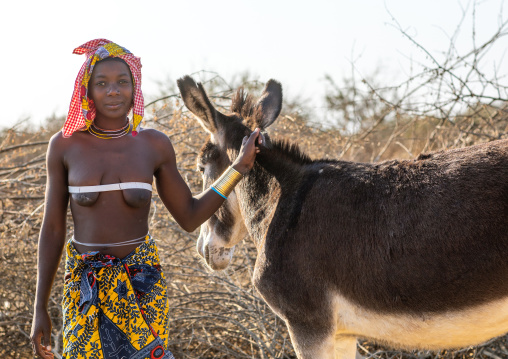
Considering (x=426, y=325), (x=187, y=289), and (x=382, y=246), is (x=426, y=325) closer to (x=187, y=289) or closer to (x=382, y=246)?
(x=382, y=246)

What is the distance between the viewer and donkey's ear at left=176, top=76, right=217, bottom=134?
3.33 meters

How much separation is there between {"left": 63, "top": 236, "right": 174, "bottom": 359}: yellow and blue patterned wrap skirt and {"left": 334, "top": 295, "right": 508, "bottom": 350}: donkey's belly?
3.03 ft

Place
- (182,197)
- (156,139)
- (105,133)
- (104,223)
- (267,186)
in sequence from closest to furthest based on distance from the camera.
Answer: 1. (104,223)
2. (105,133)
3. (156,139)
4. (182,197)
5. (267,186)

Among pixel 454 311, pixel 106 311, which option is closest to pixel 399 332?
pixel 454 311

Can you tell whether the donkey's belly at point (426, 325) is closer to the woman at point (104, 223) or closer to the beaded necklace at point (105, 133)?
the woman at point (104, 223)

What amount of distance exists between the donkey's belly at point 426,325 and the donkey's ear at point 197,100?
1.43 metres

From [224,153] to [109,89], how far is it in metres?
1.17

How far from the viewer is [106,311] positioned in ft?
7.66

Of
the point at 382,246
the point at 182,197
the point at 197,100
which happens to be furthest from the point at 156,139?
the point at 382,246

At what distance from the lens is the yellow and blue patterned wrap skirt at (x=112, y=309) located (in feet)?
7.55

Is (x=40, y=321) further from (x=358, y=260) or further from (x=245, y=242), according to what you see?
(x=245, y=242)

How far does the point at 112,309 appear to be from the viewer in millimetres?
2332

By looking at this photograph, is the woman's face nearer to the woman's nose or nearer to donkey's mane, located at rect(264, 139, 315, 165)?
the woman's nose

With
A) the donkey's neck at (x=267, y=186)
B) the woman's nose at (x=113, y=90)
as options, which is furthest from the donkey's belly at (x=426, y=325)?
the woman's nose at (x=113, y=90)
